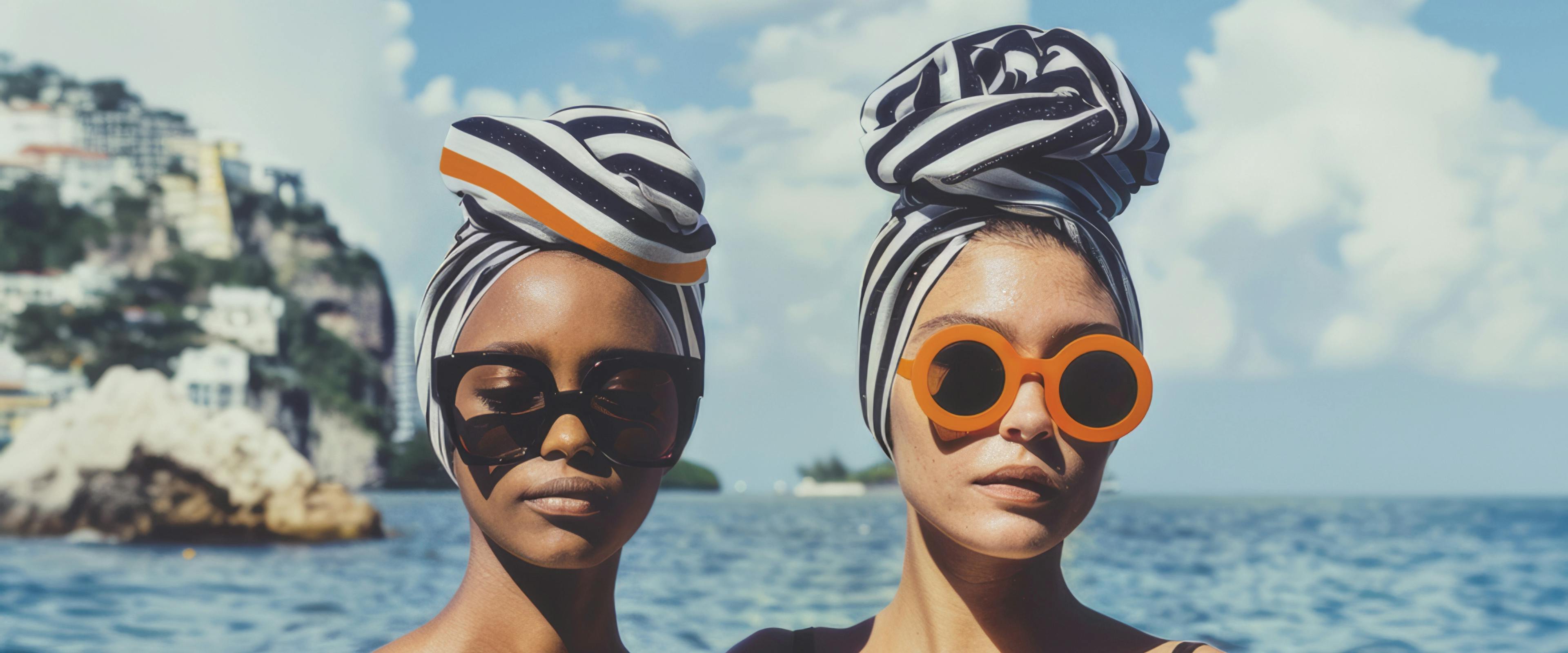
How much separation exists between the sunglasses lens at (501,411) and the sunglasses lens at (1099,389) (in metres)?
1.42

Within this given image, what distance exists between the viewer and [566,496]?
130 inches

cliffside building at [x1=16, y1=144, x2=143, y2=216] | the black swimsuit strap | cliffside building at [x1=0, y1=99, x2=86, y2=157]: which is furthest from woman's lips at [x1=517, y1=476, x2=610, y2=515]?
cliffside building at [x1=0, y1=99, x2=86, y2=157]

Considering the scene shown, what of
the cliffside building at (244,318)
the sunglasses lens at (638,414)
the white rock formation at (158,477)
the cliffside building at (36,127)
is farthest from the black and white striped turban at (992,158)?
the cliffside building at (36,127)

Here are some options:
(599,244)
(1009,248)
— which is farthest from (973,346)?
(599,244)

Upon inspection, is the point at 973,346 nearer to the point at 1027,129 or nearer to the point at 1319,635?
the point at 1027,129

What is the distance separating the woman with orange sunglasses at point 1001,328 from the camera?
3066 mm

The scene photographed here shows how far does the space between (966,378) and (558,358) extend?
1.12 m

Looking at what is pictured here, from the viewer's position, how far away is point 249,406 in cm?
6881

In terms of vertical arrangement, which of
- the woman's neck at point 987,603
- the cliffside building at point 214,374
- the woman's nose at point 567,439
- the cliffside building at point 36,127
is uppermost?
the cliffside building at point 36,127

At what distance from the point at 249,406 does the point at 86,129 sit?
30.1 metres

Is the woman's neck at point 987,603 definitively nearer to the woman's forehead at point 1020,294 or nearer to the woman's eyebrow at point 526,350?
the woman's forehead at point 1020,294

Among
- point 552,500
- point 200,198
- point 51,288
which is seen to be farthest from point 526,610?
point 200,198

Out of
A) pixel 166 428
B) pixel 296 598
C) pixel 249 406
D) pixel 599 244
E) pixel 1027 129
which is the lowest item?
pixel 296 598

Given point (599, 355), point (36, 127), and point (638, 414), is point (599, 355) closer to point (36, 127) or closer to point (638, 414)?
point (638, 414)
